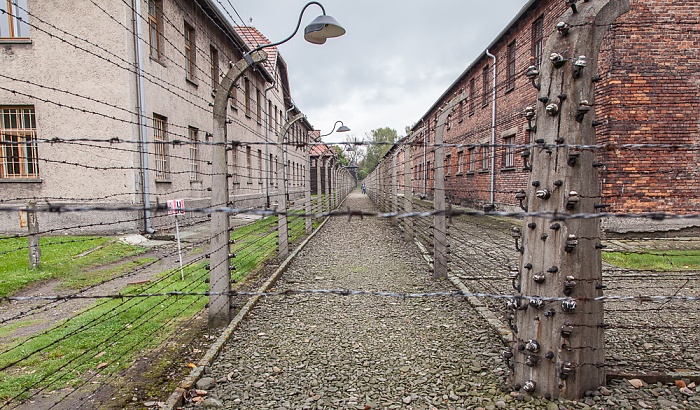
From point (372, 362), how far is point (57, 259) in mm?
6529

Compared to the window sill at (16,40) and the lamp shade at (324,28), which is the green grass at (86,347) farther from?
the window sill at (16,40)

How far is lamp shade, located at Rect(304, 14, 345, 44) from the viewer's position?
5.28 m

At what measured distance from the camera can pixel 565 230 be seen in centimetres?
242

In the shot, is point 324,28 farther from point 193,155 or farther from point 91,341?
point 193,155

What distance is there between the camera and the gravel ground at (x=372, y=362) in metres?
2.66

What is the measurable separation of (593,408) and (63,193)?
11.8 m

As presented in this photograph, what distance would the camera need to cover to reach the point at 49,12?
9.80m

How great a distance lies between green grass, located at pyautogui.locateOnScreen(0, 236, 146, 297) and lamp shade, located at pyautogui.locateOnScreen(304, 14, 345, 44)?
3921 millimetres

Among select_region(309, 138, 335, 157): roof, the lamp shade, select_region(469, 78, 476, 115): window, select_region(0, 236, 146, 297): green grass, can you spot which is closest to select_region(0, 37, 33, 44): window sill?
select_region(0, 236, 146, 297): green grass

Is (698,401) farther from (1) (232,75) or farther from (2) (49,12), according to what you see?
(2) (49,12)

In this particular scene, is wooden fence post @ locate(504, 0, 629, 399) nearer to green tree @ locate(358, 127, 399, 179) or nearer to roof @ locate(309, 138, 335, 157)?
roof @ locate(309, 138, 335, 157)

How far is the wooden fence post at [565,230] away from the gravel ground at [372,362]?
0.27m

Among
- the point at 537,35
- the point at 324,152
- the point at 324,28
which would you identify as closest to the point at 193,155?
the point at 324,28

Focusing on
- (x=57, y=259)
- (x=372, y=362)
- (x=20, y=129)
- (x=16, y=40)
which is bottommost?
(x=372, y=362)
